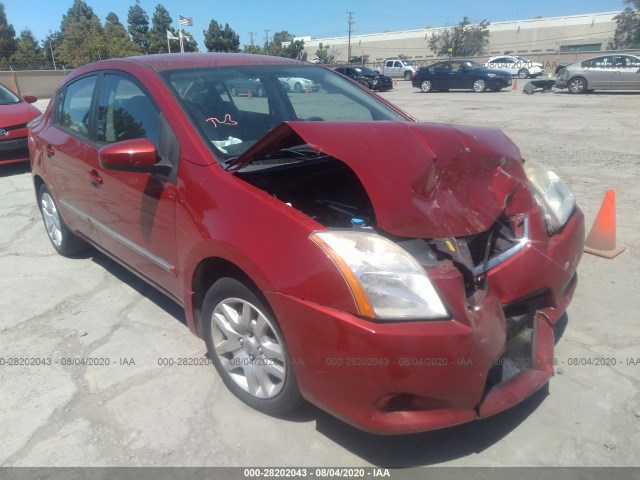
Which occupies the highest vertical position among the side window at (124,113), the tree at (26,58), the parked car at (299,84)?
the tree at (26,58)

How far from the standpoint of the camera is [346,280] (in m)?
1.81

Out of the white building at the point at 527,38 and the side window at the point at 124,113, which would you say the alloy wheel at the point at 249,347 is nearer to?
the side window at the point at 124,113

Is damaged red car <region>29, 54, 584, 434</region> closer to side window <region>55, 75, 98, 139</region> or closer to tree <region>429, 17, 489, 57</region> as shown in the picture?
side window <region>55, 75, 98, 139</region>

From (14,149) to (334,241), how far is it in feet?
25.9

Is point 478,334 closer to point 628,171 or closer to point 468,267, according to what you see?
point 468,267

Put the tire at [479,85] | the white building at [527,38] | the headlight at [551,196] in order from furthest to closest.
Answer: the white building at [527,38], the tire at [479,85], the headlight at [551,196]

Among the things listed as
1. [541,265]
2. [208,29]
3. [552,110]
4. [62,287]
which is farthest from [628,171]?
[208,29]

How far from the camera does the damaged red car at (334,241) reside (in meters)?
1.83

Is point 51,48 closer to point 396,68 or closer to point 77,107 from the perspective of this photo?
point 396,68

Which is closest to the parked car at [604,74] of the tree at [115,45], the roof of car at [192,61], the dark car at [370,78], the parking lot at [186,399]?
the dark car at [370,78]

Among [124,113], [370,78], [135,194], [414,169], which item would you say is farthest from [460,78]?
[414,169]

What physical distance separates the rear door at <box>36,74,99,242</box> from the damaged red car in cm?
17

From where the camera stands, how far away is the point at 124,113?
3105mm

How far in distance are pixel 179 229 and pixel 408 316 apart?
1.34 meters
